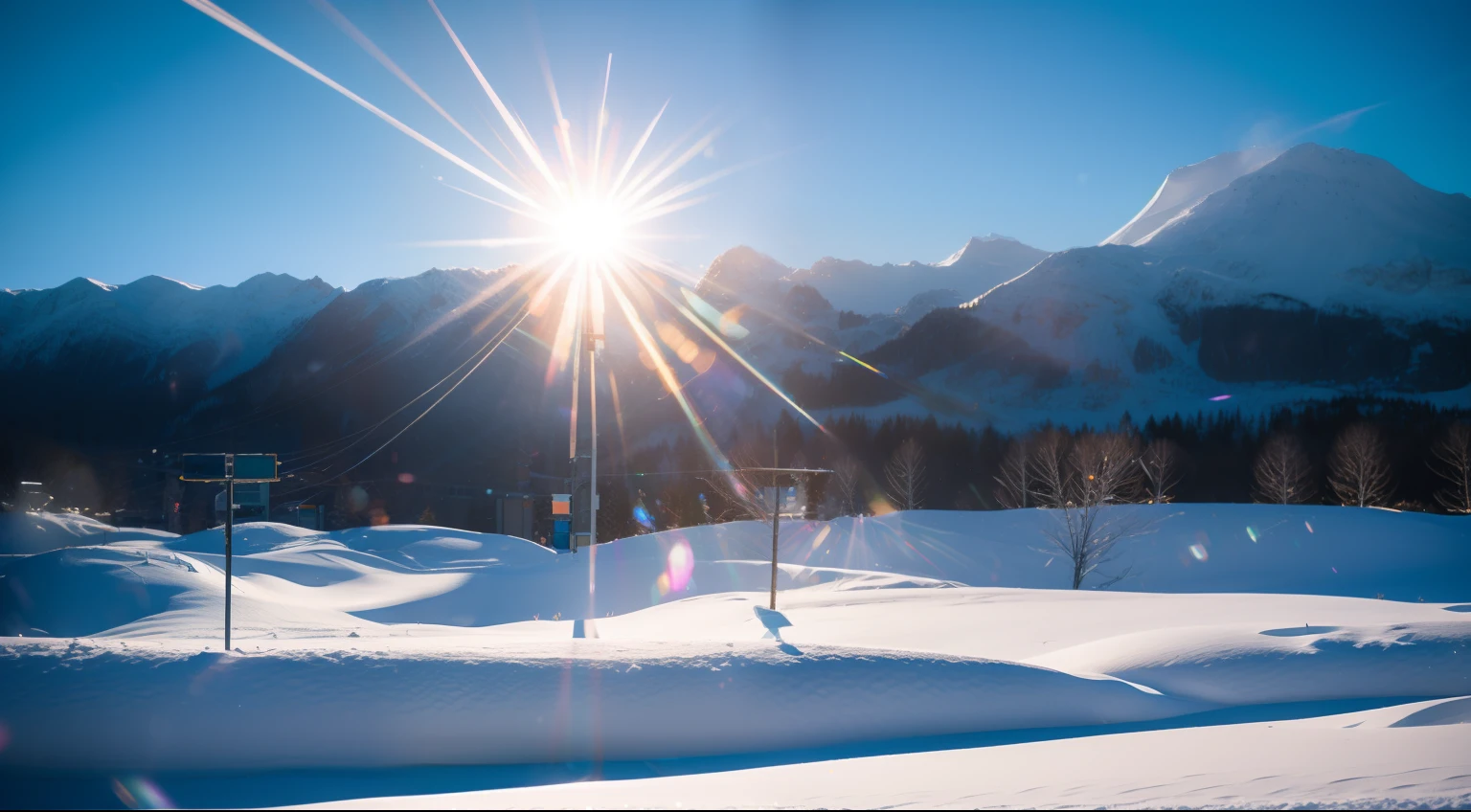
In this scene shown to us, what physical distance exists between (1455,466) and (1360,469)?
1046 centimetres

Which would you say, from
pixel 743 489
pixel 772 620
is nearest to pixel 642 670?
pixel 772 620

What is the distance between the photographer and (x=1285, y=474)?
126 feet

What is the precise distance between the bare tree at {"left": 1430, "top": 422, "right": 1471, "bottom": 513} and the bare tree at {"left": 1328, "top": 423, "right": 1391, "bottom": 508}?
8.47 ft

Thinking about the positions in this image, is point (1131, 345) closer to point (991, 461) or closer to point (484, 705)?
point (991, 461)

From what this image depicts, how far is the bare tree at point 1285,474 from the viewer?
4059cm

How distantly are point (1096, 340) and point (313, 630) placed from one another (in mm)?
156387

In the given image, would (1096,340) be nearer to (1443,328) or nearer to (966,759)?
(1443,328)

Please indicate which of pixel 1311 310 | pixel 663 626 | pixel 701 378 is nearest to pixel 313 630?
pixel 663 626

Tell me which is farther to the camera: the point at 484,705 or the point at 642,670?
the point at 642,670

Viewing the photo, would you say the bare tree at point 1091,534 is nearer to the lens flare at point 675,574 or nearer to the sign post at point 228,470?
the lens flare at point 675,574

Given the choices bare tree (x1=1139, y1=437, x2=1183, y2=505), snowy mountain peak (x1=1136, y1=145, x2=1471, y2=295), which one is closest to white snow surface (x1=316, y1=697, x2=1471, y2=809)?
bare tree (x1=1139, y1=437, x2=1183, y2=505)

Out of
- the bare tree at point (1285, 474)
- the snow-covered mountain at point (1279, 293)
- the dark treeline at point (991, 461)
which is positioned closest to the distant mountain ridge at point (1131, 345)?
the snow-covered mountain at point (1279, 293)

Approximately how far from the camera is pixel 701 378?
16625cm

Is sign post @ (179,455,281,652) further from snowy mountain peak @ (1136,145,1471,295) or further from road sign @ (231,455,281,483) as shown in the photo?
snowy mountain peak @ (1136,145,1471,295)
